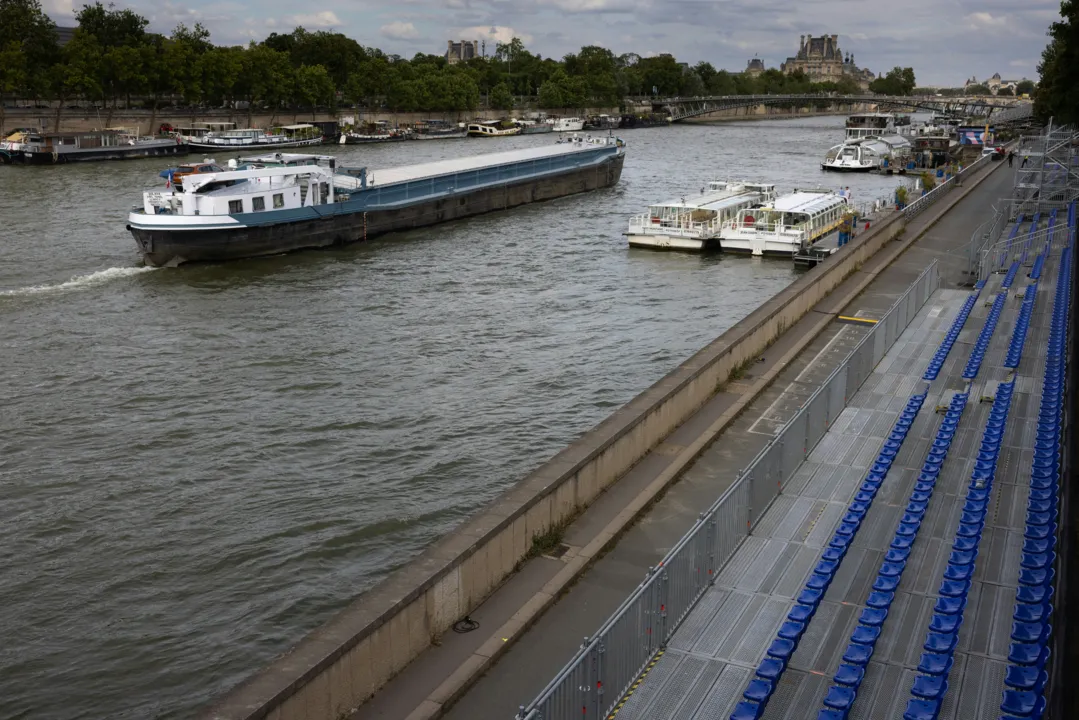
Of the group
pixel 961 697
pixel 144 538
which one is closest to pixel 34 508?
pixel 144 538

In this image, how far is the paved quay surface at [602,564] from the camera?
1001 cm

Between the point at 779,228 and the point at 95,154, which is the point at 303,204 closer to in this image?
the point at 779,228

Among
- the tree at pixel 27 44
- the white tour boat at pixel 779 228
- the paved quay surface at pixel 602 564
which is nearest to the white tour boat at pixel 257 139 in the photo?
the tree at pixel 27 44

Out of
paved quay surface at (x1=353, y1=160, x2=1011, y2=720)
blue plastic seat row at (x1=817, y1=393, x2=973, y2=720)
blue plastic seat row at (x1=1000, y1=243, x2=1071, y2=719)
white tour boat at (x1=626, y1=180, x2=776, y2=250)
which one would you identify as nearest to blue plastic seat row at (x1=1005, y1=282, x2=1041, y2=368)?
blue plastic seat row at (x1=1000, y1=243, x2=1071, y2=719)

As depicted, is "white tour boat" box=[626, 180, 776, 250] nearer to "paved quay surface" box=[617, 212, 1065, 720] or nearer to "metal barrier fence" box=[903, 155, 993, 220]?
"metal barrier fence" box=[903, 155, 993, 220]

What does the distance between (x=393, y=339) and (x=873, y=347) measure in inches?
556

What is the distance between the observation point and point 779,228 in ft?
145

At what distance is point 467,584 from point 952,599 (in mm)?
4927

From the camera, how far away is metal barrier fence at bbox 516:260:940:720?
908 cm

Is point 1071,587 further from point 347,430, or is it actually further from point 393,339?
point 393,339

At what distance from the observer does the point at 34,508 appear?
60.5ft

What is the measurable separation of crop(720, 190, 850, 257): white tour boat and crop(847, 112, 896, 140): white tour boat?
6394cm

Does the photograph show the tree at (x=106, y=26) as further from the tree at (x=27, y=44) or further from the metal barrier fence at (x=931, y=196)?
the metal barrier fence at (x=931, y=196)

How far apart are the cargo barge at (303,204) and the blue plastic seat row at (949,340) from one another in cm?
2773
